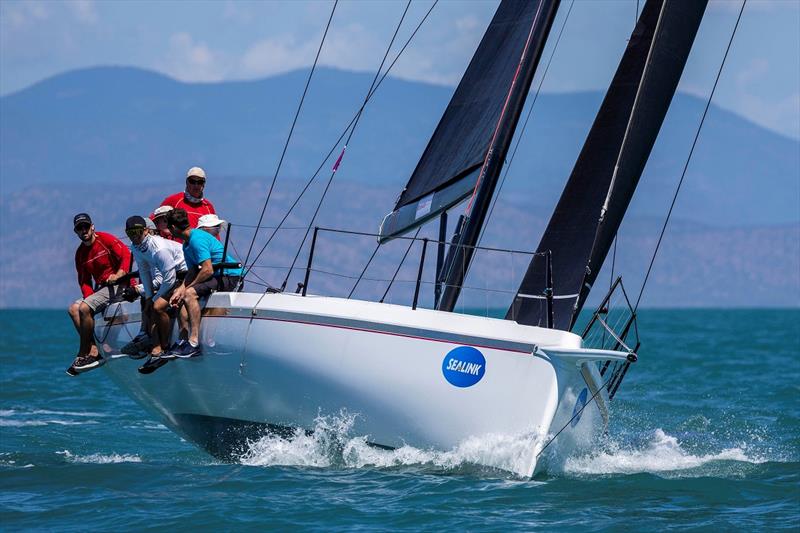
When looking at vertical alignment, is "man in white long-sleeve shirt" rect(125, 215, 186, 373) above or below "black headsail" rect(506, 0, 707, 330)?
below

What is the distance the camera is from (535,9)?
1116cm

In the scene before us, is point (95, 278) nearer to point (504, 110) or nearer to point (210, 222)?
point (210, 222)

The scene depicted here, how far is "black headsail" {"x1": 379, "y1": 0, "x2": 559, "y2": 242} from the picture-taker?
10773mm

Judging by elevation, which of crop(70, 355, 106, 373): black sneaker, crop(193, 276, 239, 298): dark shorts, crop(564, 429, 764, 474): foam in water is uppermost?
crop(193, 276, 239, 298): dark shorts

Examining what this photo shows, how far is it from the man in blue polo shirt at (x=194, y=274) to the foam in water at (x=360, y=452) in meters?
1.01

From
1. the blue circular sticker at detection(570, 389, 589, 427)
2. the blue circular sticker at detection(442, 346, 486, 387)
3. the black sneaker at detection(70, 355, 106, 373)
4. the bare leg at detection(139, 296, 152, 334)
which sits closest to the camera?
the blue circular sticker at detection(442, 346, 486, 387)

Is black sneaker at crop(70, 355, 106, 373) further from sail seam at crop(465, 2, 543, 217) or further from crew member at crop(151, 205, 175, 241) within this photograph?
sail seam at crop(465, 2, 543, 217)

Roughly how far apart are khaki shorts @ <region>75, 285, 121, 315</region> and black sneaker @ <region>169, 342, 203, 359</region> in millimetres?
1592

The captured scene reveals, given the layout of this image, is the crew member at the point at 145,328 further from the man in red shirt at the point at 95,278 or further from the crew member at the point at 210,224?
the man in red shirt at the point at 95,278

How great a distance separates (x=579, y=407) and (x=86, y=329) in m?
4.57

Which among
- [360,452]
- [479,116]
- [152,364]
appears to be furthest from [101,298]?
[479,116]

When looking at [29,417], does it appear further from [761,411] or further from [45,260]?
[45,260]

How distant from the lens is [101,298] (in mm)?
12086

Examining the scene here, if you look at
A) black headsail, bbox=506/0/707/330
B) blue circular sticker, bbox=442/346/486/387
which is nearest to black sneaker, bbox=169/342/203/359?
blue circular sticker, bbox=442/346/486/387
